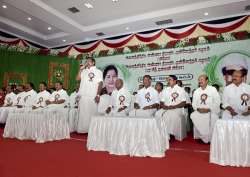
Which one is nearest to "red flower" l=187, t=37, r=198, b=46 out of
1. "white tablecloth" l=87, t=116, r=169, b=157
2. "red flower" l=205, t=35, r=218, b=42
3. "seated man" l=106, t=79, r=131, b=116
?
"red flower" l=205, t=35, r=218, b=42

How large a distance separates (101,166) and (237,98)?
8.49 feet

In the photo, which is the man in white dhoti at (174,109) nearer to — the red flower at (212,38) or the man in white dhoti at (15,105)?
the red flower at (212,38)

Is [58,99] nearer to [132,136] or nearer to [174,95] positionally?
[174,95]

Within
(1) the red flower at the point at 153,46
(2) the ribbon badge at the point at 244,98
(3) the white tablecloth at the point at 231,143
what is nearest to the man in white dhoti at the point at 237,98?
(2) the ribbon badge at the point at 244,98

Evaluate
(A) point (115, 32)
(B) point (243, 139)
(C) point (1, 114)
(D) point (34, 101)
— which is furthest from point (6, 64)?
(B) point (243, 139)

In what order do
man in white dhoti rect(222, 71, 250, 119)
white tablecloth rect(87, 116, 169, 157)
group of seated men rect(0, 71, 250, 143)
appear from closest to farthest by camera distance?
white tablecloth rect(87, 116, 169, 157), man in white dhoti rect(222, 71, 250, 119), group of seated men rect(0, 71, 250, 143)

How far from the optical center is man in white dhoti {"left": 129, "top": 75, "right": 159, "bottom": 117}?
5.28 m

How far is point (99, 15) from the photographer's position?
837cm

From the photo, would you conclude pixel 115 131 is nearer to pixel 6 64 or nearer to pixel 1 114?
pixel 1 114

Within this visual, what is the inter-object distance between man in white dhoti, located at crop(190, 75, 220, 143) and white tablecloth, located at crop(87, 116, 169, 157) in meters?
1.47

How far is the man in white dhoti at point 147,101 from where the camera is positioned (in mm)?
5277

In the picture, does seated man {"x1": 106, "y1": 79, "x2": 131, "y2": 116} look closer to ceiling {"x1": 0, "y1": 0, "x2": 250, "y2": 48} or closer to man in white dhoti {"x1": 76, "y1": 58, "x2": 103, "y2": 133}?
man in white dhoti {"x1": 76, "y1": 58, "x2": 103, "y2": 133}

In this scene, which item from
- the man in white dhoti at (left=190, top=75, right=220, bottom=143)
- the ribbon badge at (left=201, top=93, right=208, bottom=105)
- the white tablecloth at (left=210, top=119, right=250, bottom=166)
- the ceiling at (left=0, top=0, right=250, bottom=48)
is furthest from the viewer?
the ceiling at (left=0, top=0, right=250, bottom=48)

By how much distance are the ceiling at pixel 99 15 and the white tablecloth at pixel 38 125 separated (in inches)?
147
